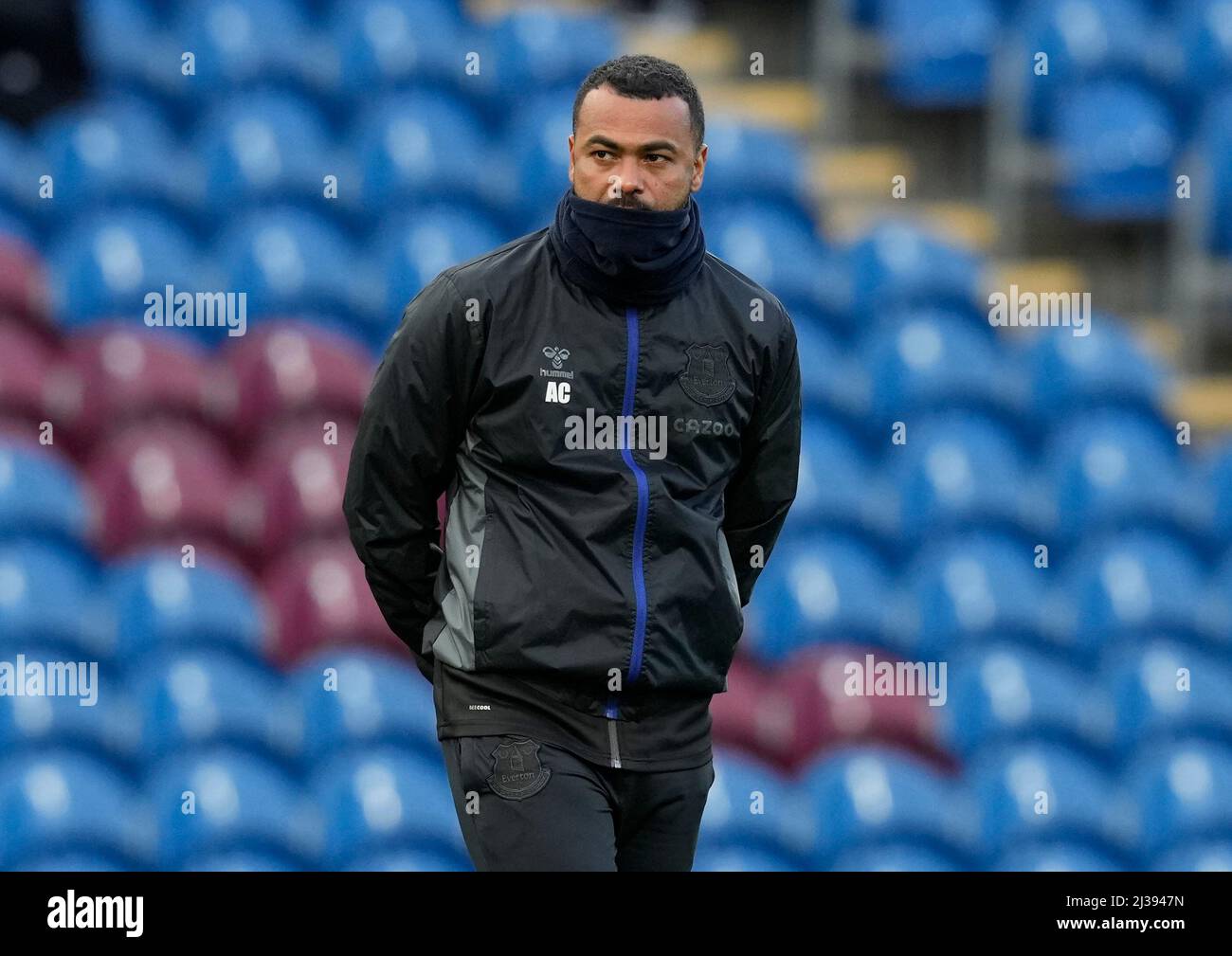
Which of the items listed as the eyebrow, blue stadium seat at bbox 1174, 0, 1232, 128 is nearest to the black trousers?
the eyebrow

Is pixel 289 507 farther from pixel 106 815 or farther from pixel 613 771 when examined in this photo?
pixel 613 771

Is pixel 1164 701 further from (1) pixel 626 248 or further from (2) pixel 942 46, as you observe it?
(1) pixel 626 248

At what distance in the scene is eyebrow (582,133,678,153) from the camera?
2059mm

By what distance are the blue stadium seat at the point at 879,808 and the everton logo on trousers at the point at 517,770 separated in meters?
2.24

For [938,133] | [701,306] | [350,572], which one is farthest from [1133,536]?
[701,306]

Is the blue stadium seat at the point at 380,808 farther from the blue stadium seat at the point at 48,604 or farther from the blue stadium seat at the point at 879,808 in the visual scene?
the blue stadium seat at the point at 879,808

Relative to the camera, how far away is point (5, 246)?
4762 millimetres

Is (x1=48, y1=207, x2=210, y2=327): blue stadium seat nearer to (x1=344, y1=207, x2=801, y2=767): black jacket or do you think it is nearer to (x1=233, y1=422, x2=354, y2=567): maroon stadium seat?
(x1=233, y1=422, x2=354, y2=567): maroon stadium seat

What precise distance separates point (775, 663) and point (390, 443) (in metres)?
2.41

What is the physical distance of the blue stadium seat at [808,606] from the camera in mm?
4426

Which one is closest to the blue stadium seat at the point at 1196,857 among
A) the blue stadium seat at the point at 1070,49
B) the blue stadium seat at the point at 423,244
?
the blue stadium seat at the point at 1070,49

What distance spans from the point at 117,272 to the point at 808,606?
5.49ft
